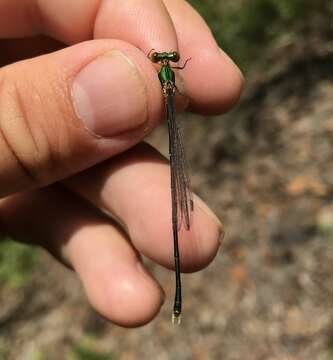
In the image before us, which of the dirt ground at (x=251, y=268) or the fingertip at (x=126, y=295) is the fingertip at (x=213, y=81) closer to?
the fingertip at (x=126, y=295)

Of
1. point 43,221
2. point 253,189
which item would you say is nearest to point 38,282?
point 43,221

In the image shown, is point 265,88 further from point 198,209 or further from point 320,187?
point 198,209

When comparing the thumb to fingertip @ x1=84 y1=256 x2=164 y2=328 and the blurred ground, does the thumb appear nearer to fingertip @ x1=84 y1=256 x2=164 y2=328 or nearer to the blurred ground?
fingertip @ x1=84 y1=256 x2=164 y2=328

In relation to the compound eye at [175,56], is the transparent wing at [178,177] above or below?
below

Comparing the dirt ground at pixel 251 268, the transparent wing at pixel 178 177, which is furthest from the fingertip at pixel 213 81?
the dirt ground at pixel 251 268

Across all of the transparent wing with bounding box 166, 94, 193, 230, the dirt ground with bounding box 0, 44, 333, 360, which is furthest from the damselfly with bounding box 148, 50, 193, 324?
the dirt ground with bounding box 0, 44, 333, 360

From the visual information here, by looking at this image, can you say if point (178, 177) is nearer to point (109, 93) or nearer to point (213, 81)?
point (213, 81)

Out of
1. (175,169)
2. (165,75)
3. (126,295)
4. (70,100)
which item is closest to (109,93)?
(70,100)
